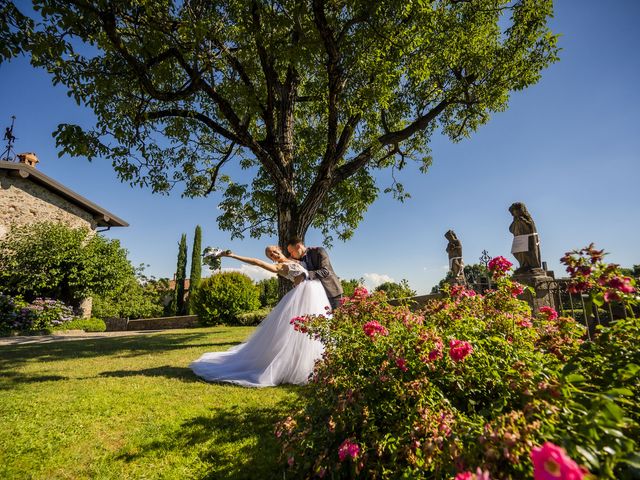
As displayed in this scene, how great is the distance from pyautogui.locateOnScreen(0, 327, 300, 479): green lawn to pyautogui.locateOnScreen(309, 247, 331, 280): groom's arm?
2.03 m

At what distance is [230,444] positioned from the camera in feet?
9.80

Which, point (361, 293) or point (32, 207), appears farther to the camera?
point (32, 207)

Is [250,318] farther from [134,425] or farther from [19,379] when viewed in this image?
[134,425]

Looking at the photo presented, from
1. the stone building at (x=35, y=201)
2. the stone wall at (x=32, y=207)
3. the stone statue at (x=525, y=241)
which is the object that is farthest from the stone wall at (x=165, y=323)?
the stone statue at (x=525, y=241)

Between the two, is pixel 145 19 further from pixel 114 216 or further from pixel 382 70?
pixel 114 216

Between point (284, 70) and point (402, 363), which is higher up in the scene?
point (284, 70)

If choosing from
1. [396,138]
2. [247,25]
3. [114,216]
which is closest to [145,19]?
[247,25]

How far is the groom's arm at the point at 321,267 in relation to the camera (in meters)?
5.93

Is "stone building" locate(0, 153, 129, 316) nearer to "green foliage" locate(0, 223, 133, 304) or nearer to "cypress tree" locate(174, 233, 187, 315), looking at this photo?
"green foliage" locate(0, 223, 133, 304)

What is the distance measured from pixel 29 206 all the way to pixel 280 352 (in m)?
18.6

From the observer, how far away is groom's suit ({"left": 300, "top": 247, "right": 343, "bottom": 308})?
593 centimetres

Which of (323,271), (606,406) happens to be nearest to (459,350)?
(606,406)

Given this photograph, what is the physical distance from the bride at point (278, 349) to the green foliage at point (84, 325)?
1365 cm

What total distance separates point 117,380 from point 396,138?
8.49 meters
